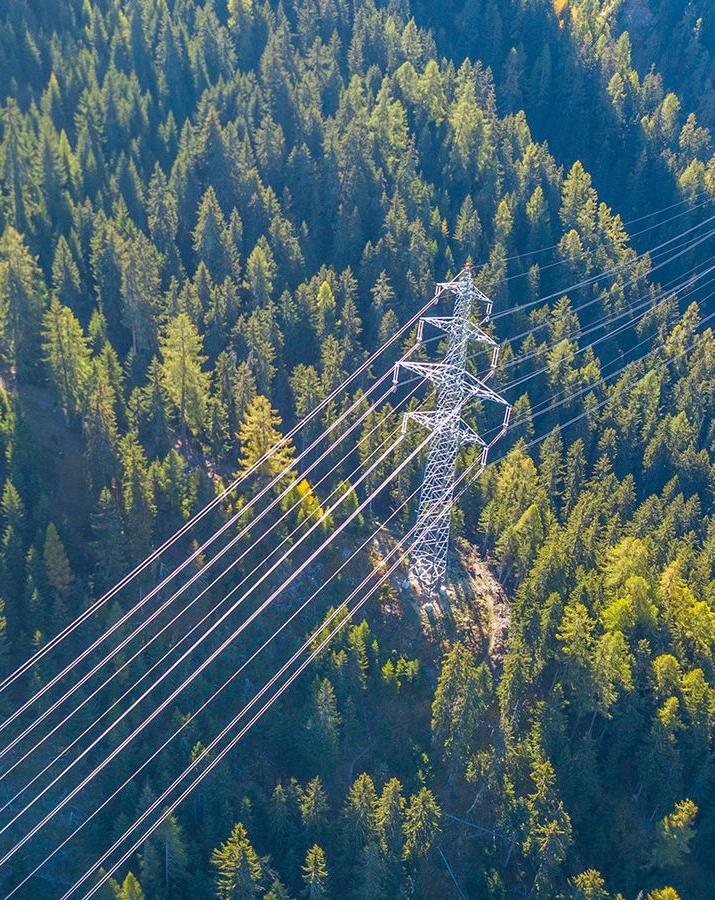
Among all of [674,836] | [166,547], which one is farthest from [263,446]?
[674,836]

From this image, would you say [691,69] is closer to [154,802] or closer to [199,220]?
[199,220]

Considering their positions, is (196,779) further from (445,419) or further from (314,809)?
(445,419)

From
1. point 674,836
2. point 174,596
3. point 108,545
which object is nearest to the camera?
point 174,596

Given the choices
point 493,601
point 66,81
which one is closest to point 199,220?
point 66,81

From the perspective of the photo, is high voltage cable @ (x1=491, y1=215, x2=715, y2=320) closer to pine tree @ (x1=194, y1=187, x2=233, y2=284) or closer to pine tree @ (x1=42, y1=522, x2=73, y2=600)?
pine tree @ (x1=194, y1=187, x2=233, y2=284)

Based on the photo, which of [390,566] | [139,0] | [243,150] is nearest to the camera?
[390,566]

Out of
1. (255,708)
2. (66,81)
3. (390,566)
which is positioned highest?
(66,81)

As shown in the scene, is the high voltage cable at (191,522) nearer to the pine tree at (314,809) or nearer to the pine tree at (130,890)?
the pine tree at (130,890)
